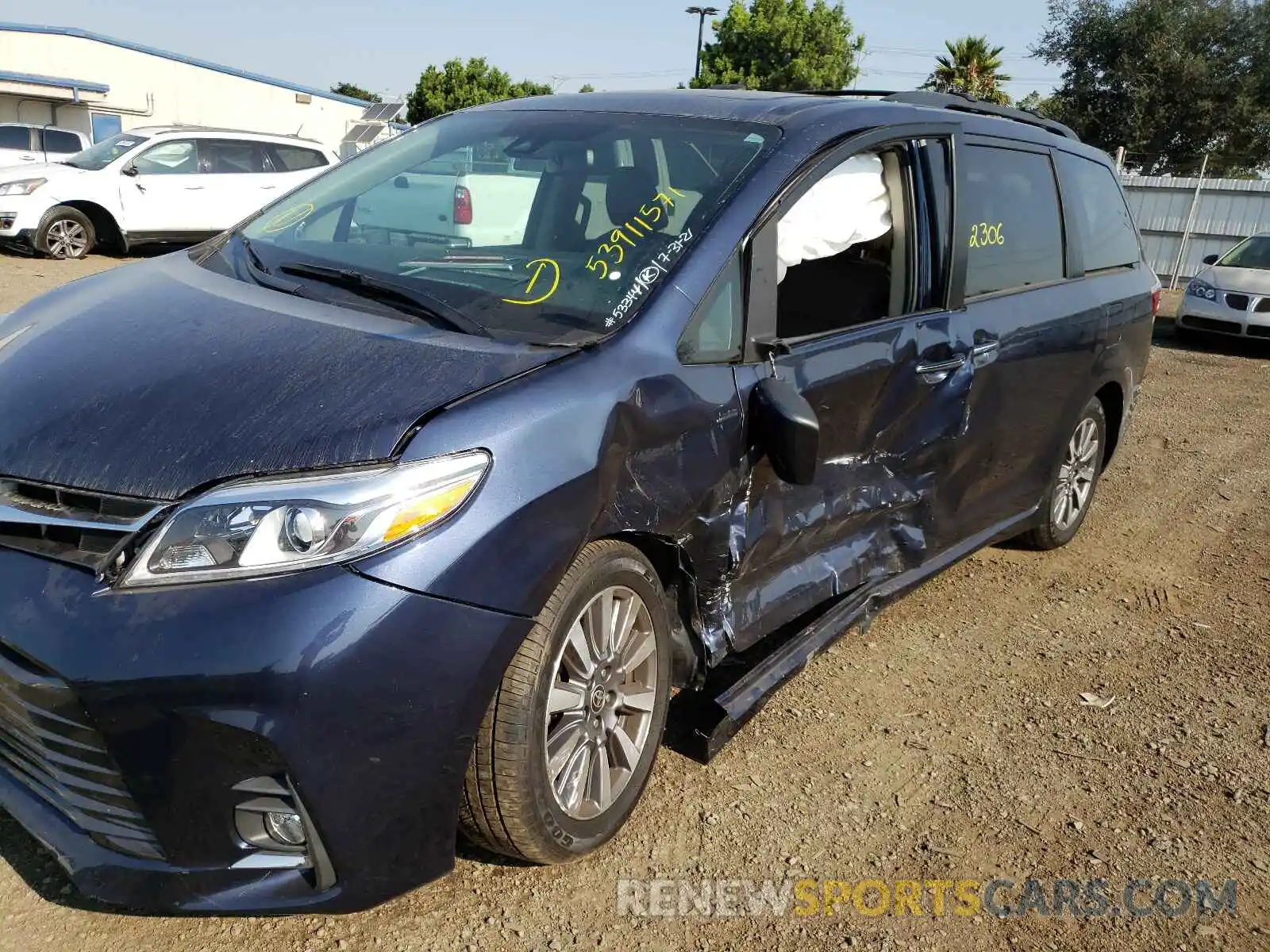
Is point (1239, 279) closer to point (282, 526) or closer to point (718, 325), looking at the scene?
point (718, 325)

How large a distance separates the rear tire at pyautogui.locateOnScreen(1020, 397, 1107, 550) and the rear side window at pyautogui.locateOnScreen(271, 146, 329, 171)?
477 inches

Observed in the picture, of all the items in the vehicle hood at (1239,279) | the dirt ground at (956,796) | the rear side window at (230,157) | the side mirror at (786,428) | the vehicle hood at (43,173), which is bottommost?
the dirt ground at (956,796)

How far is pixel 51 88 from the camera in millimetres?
29766

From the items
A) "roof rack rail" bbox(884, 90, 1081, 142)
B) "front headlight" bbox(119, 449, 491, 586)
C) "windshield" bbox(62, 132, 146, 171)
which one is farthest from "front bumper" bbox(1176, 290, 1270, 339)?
"windshield" bbox(62, 132, 146, 171)

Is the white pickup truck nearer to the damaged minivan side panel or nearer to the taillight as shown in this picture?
the taillight

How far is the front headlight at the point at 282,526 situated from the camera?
6.41ft

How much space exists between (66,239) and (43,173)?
2.58ft

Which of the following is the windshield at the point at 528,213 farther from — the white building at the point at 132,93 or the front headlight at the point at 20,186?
the white building at the point at 132,93

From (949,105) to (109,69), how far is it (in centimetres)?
3489

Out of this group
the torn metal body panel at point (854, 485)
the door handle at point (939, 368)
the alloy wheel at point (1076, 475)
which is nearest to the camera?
the torn metal body panel at point (854, 485)

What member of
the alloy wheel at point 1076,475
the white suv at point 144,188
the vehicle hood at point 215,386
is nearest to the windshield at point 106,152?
the white suv at point 144,188

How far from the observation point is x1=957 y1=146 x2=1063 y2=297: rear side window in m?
3.69

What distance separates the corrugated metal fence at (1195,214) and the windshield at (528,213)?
1629cm

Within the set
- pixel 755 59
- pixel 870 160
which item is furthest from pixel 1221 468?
pixel 755 59
